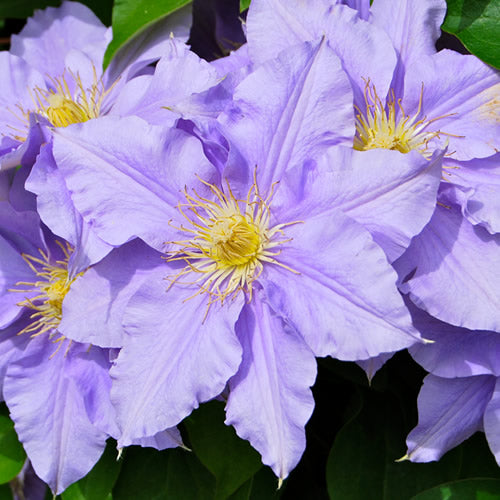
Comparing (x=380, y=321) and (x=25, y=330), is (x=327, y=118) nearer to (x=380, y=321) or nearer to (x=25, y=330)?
(x=380, y=321)

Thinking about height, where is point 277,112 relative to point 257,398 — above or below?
above

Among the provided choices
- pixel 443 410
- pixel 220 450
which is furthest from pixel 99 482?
pixel 443 410

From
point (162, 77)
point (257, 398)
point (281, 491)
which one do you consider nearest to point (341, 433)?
point (281, 491)

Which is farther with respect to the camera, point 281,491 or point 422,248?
point 281,491

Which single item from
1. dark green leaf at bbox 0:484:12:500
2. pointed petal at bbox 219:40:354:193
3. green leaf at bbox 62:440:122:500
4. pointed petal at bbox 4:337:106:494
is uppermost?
pointed petal at bbox 219:40:354:193

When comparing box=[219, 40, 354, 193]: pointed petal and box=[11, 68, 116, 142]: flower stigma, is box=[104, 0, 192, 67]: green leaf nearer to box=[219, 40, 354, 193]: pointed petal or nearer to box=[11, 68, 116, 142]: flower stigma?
box=[11, 68, 116, 142]: flower stigma

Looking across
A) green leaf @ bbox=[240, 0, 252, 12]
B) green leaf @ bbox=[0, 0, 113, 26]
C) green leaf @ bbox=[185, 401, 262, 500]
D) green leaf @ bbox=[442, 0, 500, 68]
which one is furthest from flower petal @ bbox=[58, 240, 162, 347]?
green leaf @ bbox=[0, 0, 113, 26]

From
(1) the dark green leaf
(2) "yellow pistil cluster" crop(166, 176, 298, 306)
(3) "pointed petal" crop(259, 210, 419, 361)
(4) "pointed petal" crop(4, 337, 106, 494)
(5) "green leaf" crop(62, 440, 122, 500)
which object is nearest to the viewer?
(3) "pointed petal" crop(259, 210, 419, 361)
